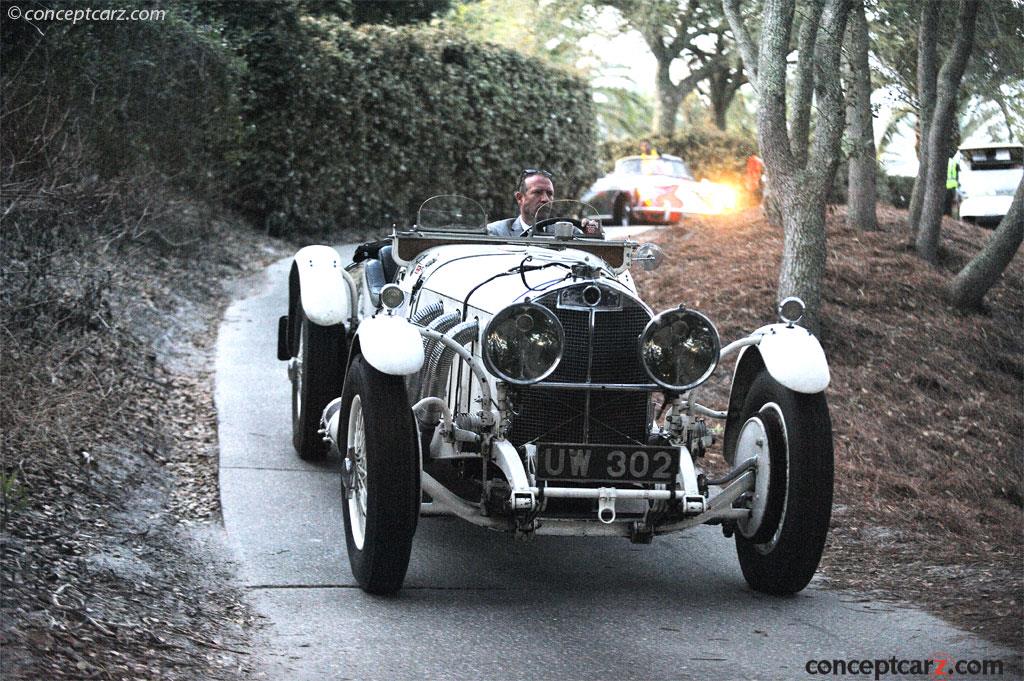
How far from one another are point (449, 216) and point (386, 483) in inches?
100

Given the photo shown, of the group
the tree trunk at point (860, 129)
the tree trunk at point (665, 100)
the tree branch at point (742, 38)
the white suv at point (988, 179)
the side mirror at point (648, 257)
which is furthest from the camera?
the tree trunk at point (665, 100)

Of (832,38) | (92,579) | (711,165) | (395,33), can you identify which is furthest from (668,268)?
(711,165)

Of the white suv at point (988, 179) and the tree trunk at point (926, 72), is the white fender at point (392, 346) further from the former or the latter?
the white suv at point (988, 179)

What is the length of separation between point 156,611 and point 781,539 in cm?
266

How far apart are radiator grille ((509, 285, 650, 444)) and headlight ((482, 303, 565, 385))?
231mm

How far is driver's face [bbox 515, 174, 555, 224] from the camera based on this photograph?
25.7ft

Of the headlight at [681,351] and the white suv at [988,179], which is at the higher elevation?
the white suv at [988,179]

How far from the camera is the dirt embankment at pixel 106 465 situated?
15.2 ft

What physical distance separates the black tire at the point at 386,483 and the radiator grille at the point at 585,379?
0.54 meters

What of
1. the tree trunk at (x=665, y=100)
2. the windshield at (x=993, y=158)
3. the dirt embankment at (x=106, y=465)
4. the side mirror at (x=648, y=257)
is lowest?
the dirt embankment at (x=106, y=465)

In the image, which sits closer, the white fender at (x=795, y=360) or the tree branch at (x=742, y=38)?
the white fender at (x=795, y=360)

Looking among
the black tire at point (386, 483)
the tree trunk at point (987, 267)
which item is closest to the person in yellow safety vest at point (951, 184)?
the tree trunk at point (987, 267)

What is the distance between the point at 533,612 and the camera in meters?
5.55

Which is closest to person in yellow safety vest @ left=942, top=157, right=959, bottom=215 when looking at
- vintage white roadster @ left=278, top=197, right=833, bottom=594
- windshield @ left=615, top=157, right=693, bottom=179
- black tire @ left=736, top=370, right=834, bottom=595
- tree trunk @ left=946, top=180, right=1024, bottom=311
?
windshield @ left=615, top=157, right=693, bottom=179
